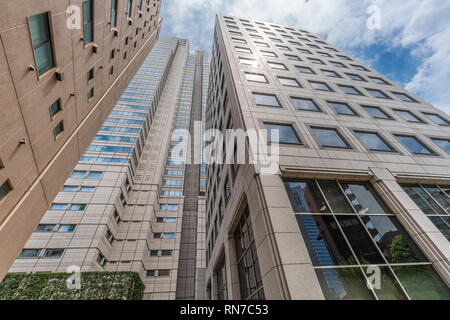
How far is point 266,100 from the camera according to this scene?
14602 millimetres

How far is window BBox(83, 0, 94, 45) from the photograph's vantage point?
457 inches

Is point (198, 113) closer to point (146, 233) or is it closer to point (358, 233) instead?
point (146, 233)

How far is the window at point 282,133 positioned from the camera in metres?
11.6

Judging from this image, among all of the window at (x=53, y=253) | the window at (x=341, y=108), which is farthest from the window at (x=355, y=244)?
the window at (x=53, y=253)

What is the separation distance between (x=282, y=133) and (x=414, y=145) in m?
10.6

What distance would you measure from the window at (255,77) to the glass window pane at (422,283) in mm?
15233

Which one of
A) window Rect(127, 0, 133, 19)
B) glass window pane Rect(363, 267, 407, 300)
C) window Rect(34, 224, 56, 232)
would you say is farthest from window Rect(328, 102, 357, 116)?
window Rect(34, 224, 56, 232)

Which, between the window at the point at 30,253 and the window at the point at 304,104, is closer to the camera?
the window at the point at 304,104

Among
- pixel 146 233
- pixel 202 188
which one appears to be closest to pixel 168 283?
pixel 146 233

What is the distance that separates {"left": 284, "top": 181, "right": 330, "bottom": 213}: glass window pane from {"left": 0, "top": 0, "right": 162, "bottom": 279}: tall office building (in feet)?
42.9

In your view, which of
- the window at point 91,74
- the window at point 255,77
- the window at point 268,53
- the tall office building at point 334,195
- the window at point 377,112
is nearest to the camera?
the tall office building at point 334,195

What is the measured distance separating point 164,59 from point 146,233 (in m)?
74.2

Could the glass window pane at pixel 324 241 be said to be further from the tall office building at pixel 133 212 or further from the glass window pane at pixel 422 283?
the tall office building at pixel 133 212

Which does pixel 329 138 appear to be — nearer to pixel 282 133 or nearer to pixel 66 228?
pixel 282 133
